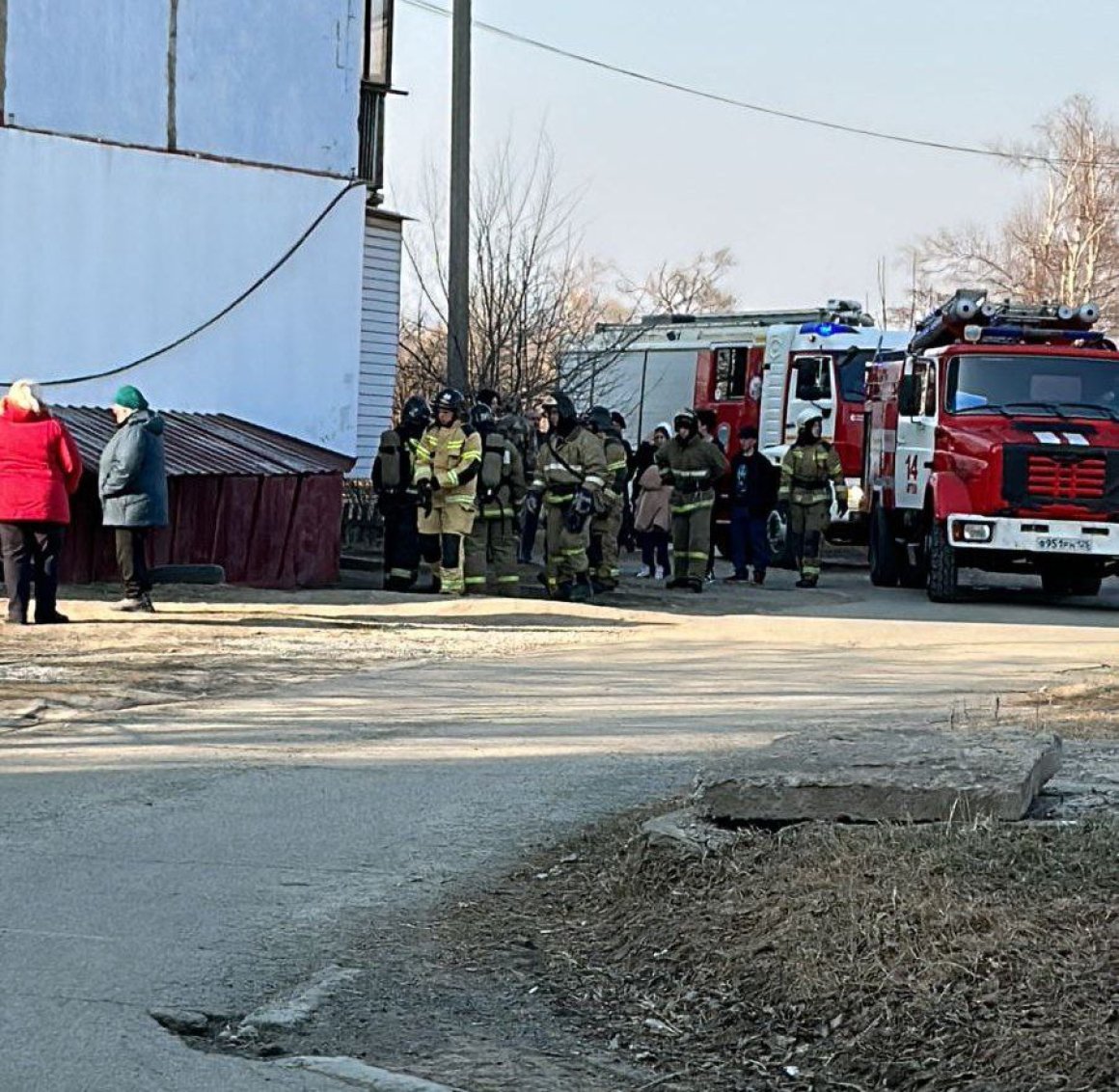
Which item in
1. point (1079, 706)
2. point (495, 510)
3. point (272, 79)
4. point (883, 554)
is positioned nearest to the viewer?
point (1079, 706)

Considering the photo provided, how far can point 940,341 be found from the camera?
22078mm

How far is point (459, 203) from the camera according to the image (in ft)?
72.5

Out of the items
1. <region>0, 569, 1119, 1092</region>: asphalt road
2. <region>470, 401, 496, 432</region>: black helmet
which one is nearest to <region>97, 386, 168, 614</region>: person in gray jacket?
<region>0, 569, 1119, 1092</region>: asphalt road

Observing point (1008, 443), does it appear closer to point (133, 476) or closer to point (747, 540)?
point (747, 540)

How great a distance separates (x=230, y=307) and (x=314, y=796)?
43.9 ft

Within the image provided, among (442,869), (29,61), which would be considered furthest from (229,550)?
(442,869)

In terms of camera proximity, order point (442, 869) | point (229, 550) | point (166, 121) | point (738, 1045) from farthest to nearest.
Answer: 1. point (166, 121)
2. point (229, 550)
3. point (442, 869)
4. point (738, 1045)

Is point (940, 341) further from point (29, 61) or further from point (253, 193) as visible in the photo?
point (29, 61)

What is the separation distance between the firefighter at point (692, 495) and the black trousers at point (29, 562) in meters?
7.53

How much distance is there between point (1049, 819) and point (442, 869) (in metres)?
2.11

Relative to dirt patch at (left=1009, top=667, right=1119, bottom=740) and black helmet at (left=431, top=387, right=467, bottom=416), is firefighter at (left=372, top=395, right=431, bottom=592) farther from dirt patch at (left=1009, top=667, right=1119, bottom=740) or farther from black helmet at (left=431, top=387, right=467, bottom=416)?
dirt patch at (left=1009, top=667, right=1119, bottom=740)

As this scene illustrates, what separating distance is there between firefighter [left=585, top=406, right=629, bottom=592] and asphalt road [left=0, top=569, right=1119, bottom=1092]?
360 cm

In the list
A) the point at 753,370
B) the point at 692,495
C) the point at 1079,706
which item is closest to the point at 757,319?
the point at 753,370

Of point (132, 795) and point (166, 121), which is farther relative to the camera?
point (166, 121)
